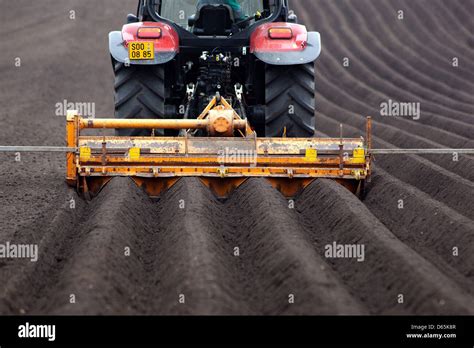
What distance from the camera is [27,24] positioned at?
2370cm

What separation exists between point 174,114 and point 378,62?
38.1 ft

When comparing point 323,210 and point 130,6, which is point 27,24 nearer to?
point 130,6

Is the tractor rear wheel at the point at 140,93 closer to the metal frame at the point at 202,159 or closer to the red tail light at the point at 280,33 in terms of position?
the metal frame at the point at 202,159

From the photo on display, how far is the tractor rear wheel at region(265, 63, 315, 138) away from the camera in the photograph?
953 cm

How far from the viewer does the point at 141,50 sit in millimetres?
9398

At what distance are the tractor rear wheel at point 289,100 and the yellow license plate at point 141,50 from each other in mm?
1110

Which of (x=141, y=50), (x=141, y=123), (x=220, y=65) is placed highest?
(x=141, y=50)

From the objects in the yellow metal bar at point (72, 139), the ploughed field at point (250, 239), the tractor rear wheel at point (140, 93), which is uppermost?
the tractor rear wheel at point (140, 93)

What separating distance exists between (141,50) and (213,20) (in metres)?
0.86

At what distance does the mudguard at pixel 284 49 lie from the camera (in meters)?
9.38
